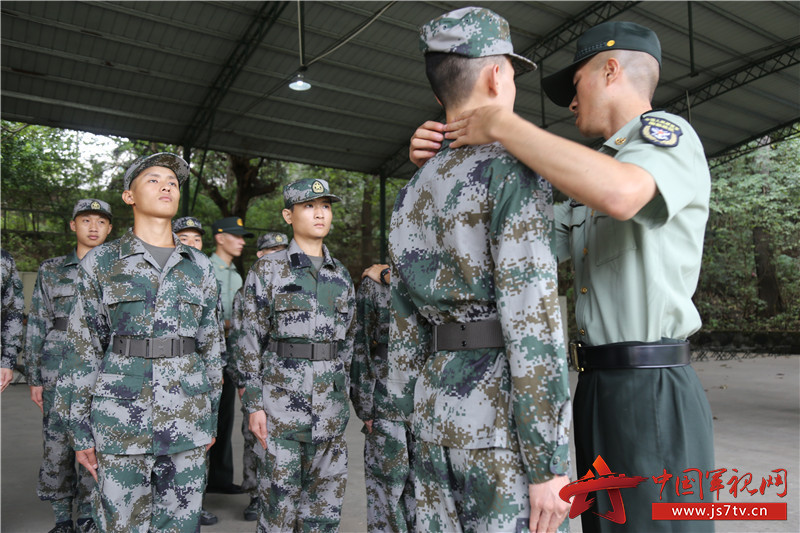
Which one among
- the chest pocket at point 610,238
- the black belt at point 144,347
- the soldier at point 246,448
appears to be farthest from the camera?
the soldier at point 246,448

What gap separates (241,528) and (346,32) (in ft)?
25.4

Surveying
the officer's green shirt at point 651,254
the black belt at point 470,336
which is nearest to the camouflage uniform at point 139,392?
the black belt at point 470,336

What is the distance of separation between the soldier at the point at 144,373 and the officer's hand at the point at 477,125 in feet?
5.78

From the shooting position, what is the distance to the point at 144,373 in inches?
99.0

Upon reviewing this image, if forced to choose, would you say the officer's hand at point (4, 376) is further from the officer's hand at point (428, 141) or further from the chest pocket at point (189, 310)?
the officer's hand at point (428, 141)

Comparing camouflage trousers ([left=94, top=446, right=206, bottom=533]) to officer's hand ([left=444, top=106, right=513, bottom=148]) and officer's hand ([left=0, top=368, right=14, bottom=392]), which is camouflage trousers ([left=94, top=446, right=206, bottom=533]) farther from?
officer's hand ([left=444, top=106, right=513, bottom=148])

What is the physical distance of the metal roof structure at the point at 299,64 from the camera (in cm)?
866

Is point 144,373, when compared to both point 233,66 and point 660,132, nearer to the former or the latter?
point 660,132

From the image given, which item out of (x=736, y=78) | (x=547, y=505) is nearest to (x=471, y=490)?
Result: (x=547, y=505)

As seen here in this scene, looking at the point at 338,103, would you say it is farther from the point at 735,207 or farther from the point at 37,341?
the point at 735,207

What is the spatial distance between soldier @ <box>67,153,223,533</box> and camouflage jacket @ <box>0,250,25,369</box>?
1.96 meters

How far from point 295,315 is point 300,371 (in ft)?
1.00

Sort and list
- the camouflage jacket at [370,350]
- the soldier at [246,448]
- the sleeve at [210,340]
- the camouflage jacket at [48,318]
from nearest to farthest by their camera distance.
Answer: the sleeve at [210,340] → the camouflage jacket at [370,350] → the soldier at [246,448] → the camouflage jacket at [48,318]

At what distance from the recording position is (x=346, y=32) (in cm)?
925
